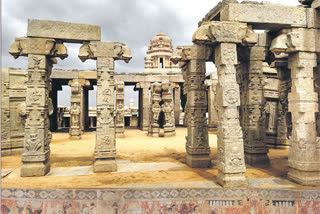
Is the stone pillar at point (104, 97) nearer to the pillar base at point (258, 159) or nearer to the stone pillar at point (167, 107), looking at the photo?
the pillar base at point (258, 159)

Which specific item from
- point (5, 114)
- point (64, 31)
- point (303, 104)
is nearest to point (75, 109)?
point (5, 114)

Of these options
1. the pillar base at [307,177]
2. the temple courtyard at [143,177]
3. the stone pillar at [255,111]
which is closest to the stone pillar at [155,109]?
the temple courtyard at [143,177]

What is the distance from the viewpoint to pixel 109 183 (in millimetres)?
4758

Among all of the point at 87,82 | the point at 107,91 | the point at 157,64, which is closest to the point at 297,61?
the point at 107,91

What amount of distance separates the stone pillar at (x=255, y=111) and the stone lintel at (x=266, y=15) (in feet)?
5.27

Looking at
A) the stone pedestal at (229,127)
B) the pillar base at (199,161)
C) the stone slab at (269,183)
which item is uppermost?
the stone pedestal at (229,127)

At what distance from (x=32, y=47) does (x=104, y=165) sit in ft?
12.5

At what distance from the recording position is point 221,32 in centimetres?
445

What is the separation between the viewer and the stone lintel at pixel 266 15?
4.58 m

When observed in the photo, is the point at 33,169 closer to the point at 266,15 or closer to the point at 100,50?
the point at 100,50

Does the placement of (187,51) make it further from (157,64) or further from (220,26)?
(157,64)

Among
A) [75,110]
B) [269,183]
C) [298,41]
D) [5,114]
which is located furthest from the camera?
[75,110]

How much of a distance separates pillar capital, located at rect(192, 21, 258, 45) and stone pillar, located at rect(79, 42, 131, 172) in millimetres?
2607

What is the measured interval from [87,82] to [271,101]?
12.2 meters
